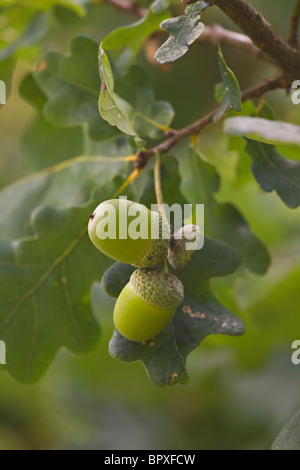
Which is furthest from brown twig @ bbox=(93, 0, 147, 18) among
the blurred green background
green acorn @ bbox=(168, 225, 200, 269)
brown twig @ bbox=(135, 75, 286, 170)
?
green acorn @ bbox=(168, 225, 200, 269)

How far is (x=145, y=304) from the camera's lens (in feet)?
3.00

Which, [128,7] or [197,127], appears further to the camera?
[128,7]

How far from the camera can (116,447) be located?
228 centimetres

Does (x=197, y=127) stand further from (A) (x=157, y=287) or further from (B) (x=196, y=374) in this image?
(B) (x=196, y=374)

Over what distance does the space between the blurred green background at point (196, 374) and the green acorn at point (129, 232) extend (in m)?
0.99

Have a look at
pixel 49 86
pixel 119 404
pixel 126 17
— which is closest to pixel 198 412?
pixel 119 404

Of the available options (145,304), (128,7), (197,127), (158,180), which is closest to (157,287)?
(145,304)

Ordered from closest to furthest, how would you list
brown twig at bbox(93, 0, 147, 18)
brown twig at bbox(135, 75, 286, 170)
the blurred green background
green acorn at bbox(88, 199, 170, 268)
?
green acorn at bbox(88, 199, 170, 268)
brown twig at bbox(135, 75, 286, 170)
brown twig at bbox(93, 0, 147, 18)
the blurred green background

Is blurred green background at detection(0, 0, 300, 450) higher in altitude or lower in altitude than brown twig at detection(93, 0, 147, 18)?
lower

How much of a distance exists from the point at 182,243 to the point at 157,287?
99 mm

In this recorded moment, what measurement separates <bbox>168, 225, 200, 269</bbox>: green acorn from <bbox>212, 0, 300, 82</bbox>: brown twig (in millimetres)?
338

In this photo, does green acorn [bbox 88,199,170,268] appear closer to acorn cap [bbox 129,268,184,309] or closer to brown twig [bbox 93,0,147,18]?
acorn cap [bbox 129,268,184,309]

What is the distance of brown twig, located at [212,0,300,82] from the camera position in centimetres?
92
